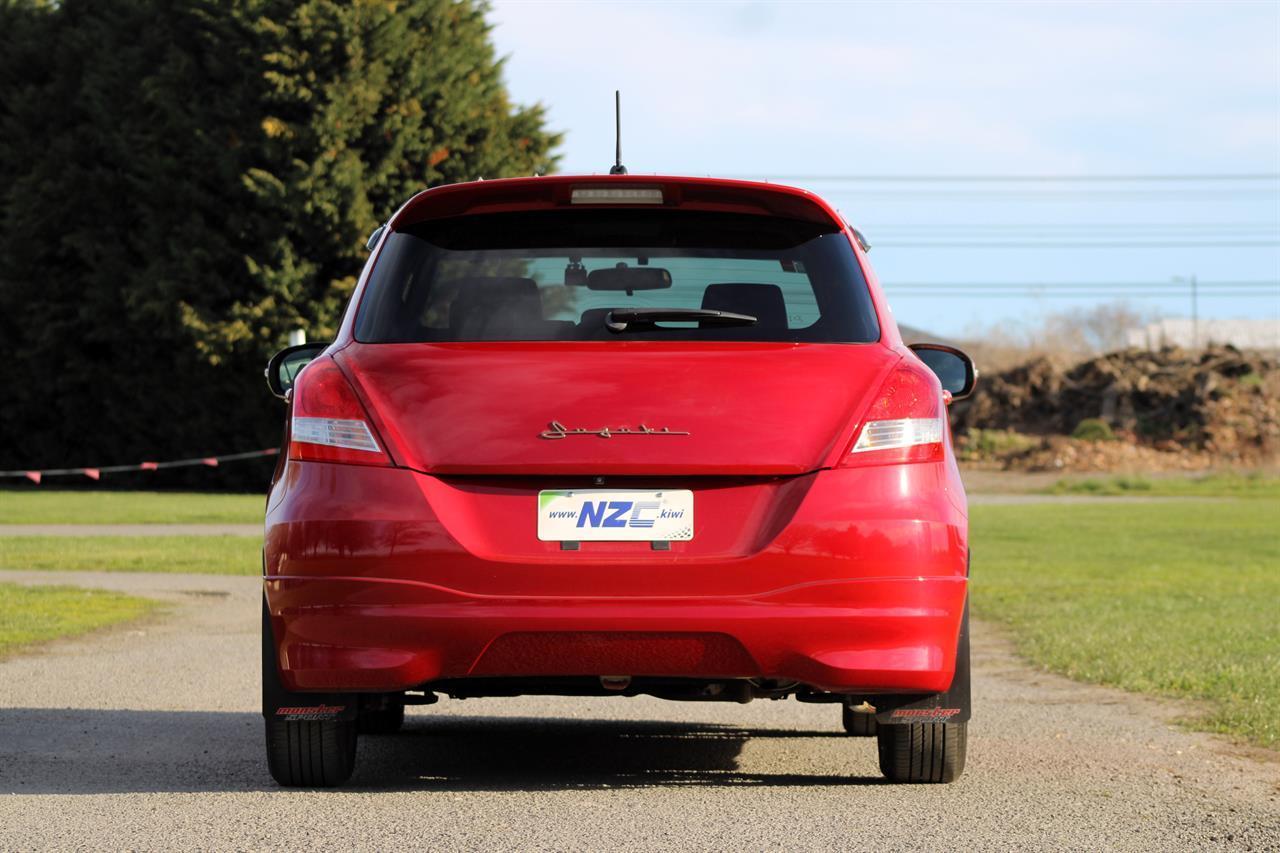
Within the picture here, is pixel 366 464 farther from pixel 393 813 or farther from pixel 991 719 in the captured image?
pixel 991 719

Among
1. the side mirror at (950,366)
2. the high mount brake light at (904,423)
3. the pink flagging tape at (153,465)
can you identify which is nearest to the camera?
the high mount brake light at (904,423)

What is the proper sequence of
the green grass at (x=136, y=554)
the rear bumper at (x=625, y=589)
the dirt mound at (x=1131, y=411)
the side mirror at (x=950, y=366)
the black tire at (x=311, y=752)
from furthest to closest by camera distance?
the dirt mound at (x=1131, y=411) < the green grass at (x=136, y=554) < the side mirror at (x=950, y=366) < the black tire at (x=311, y=752) < the rear bumper at (x=625, y=589)

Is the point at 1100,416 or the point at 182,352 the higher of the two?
the point at 182,352

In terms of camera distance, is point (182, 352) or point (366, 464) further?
point (182, 352)

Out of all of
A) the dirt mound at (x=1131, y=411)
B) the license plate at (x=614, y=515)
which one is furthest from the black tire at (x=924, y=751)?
the dirt mound at (x=1131, y=411)

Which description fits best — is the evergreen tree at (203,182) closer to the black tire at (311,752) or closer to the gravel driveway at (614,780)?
the gravel driveway at (614,780)

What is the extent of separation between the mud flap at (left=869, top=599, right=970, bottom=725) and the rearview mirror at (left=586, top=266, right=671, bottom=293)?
1.32 m

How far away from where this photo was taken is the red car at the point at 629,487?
5.11m

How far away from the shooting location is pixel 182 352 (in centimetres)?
4300

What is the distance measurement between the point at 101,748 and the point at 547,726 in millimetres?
1807

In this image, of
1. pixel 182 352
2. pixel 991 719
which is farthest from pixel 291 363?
pixel 182 352

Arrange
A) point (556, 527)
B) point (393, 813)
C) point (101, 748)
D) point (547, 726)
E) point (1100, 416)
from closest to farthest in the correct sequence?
point (556, 527), point (393, 813), point (101, 748), point (547, 726), point (1100, 416)

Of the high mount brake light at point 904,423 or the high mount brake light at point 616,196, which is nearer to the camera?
the high mount brake light at point 904,423

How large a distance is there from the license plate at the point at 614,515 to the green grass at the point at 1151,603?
3313 millimetres
